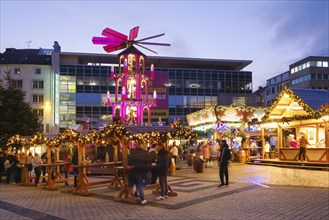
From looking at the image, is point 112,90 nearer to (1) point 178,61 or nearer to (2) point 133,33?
(1) point 178,61

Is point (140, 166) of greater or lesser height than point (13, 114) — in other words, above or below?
below

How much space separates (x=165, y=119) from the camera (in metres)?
65.8

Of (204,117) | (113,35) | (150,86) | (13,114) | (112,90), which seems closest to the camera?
(13,114)

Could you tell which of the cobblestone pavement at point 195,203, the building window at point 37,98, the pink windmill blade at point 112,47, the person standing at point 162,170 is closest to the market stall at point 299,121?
the cobblestone pavement at point 195,203

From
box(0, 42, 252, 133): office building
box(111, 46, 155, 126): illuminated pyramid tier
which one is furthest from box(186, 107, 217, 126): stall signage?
box(0, 42, 252, 133): office building

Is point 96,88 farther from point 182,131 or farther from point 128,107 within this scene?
point 182,131

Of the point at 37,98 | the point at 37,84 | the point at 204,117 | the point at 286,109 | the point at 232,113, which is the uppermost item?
the point at 37,84

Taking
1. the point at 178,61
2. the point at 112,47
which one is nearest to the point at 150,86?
the point at 178,61

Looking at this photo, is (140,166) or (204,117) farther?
(204,117)

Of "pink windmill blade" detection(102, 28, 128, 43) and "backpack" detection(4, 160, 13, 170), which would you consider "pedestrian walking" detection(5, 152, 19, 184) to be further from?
"pink windmill blade" detection(102, 28, 128, 43)

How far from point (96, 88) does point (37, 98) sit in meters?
9.63

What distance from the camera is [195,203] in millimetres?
11039

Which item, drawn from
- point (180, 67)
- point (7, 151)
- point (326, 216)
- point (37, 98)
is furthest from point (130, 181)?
point (180, 67)

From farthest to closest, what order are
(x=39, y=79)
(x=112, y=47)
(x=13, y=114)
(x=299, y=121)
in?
(x=39, y=79), (x=112, y=47), (x=299, y=121), (x=13, y=114)
